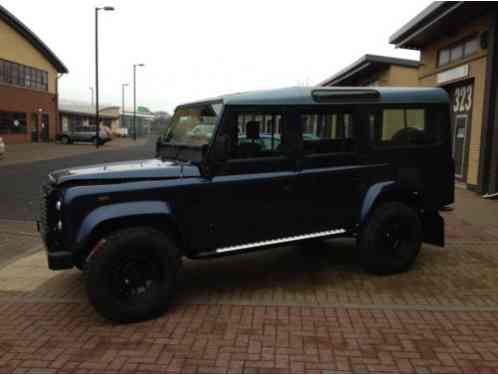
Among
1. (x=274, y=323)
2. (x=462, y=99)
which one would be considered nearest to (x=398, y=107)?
(x=274, y=323)

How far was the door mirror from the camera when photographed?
468cm

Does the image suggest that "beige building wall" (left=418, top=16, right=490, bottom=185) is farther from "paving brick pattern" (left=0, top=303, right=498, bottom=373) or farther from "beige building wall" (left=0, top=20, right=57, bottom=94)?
"beige building wall" (left=0, top=20, right=57, bottom=94)

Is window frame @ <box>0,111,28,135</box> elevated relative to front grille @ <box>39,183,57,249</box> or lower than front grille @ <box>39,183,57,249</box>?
elevated

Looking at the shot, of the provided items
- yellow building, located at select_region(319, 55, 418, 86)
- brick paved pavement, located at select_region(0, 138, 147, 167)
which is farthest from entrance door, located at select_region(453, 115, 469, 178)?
brick paved pavement, located at select_region(0, 138, 147, 167)

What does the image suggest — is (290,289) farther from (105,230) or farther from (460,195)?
(460,195)

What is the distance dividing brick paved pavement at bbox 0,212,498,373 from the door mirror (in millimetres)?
1523

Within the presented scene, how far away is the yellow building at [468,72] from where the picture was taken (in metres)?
12.3

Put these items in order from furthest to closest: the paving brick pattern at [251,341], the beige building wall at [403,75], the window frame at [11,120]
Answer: the window frame at [11,120], the beige building wall at [403,75], the paving brick pattern at [251,341]

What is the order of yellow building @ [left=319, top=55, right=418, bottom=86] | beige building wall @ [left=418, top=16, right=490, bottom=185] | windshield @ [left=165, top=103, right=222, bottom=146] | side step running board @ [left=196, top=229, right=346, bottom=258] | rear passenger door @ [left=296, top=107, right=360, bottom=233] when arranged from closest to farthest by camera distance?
side step running board @ [left=196, top=229, right=346, bottom=258] < windshield @ [left=165, top=103, right=222, bottom=146] < rear passenger door @ [left=296, top=107, right=360, bottom=233] < beige building wall @ [left=418, top=16, right=490, bottom=185] < yellow building @ [left=319, top=55, right=418, bottom=86]

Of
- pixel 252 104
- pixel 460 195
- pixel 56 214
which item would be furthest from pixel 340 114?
pixel 460 195

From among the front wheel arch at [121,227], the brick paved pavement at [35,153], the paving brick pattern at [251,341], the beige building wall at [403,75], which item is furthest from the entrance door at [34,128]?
the front wheel arch at [121,227]

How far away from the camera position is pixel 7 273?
598 cm

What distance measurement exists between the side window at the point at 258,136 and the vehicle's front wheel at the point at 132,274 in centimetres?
122

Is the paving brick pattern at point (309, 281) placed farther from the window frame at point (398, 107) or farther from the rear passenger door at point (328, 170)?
the window frame at point (398, 107)
